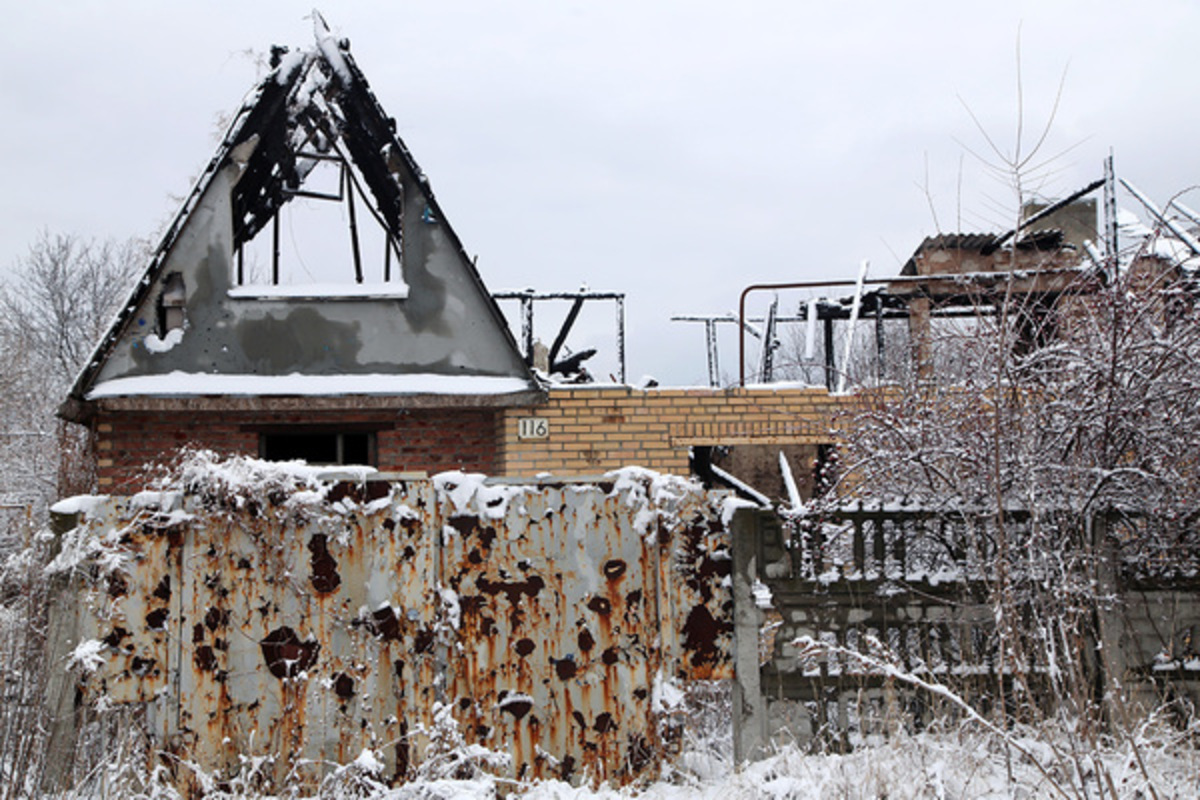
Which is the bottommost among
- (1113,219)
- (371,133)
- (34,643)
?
(34,643)

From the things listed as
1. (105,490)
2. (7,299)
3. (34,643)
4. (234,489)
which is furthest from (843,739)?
(7,299)

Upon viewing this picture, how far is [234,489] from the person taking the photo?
3697 mm

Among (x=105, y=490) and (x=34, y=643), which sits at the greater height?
(x=105, y=490)

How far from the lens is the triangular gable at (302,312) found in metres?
7.53

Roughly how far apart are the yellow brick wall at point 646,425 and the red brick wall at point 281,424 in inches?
13.8

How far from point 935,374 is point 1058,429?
41.4 inches

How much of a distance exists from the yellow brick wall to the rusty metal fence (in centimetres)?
377

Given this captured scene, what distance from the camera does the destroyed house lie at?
7.52 m

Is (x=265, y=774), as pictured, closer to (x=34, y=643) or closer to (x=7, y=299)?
(x=34, y=643)

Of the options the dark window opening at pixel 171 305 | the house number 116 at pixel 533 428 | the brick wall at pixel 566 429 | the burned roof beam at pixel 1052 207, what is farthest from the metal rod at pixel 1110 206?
the dark window opening at pixel 171 305

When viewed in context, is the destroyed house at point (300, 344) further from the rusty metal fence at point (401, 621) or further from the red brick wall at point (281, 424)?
the rusty metal fence at point (401, 621)

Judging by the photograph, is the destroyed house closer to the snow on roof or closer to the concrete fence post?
the snow on roof

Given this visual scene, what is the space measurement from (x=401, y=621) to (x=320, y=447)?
16.8 feet

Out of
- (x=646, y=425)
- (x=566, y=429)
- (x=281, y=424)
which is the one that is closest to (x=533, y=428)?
(x=566, y=429)
